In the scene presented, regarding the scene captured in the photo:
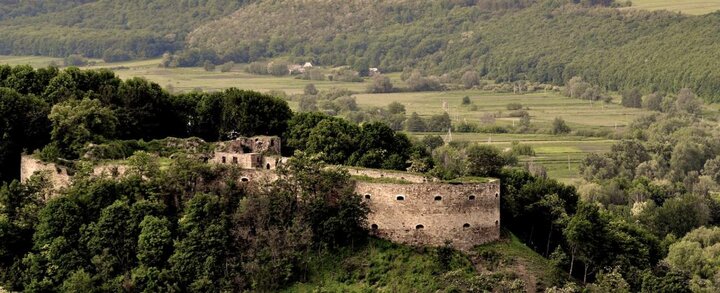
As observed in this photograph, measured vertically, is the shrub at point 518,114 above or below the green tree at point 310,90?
below

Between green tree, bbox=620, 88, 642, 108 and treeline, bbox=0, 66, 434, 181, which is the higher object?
treeline, bbox=0, 66, 434, 181

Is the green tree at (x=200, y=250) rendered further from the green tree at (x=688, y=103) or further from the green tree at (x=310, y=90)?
the green tree at (x=688, y=103)

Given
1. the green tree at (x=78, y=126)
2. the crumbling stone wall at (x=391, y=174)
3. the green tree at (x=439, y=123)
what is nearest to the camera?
the crumbling stone wall at (x=391, y=174)

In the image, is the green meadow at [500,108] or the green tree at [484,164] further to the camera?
the green meadow at [500,108]

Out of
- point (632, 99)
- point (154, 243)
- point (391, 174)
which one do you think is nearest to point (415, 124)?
point (632, 99)

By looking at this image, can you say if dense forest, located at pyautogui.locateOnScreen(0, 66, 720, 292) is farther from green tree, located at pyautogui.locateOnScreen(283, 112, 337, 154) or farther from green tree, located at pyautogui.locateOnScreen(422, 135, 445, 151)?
green tree, located at pyautogui.locateOnScreen(422, 135, 445, 151)

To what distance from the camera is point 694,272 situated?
8800 centimetres

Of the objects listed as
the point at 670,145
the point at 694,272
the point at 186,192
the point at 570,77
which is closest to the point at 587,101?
the point at 570,77

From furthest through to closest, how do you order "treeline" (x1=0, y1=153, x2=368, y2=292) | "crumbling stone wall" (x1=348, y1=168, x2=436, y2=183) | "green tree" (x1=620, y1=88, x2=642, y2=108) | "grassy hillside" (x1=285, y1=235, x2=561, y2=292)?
"green tree" (x1=620, y1=88, x2=642, y2=108) < "crumbling stone wall" (x1=348, y1=168, x2=436, y2=183) < "treeline" (x1=0, y1=153, x2=368, y2=292) < "grassy hillside" (x1=285, y1=235, x2=561, y2=292)

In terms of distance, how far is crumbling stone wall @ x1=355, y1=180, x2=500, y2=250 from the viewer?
209ft

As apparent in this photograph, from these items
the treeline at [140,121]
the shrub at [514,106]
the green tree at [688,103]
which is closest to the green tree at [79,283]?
the treeline at [140,121]

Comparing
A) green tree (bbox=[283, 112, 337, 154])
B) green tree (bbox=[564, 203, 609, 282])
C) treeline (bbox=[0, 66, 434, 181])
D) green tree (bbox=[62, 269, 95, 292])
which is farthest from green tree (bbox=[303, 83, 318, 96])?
green tree (bbox=[62, 269, 95, 292])

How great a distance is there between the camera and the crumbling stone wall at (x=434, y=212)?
63781mm

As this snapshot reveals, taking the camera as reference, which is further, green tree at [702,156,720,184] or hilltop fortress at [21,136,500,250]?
green tree at [702,156,720,184]
